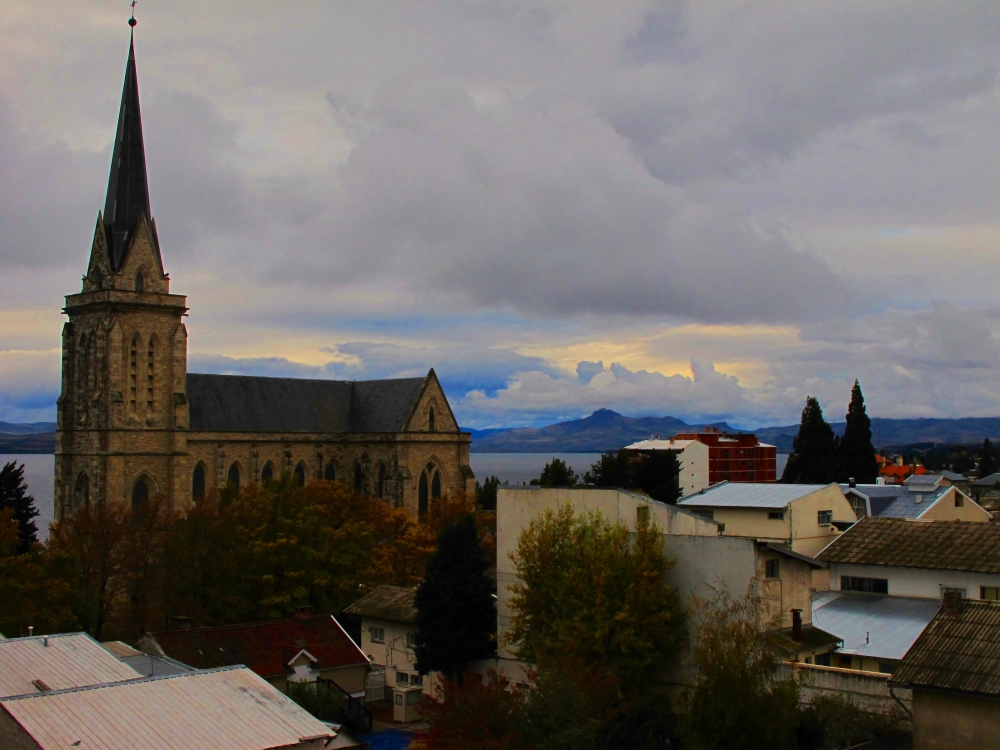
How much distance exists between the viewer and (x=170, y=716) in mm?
25297

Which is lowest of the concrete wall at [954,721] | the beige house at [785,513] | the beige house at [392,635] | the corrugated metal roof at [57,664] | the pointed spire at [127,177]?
the beige house at [392,635]

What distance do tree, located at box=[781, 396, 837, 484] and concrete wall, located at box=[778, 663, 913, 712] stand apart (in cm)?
6670

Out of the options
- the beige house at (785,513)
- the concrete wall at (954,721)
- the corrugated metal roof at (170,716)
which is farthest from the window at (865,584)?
the corrugated metal roof at (170,716)

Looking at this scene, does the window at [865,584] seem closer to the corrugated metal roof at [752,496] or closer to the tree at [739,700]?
the corrugated metal roof at [752,496]

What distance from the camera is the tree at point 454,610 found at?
4444cm

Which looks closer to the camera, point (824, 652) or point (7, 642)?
point (7, 642)

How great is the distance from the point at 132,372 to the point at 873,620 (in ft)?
172

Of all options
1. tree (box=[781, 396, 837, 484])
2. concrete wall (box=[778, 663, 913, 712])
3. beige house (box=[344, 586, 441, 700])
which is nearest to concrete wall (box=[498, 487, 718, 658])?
beige house (box=[344, 586, 441, 700])

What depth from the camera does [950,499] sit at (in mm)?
61625

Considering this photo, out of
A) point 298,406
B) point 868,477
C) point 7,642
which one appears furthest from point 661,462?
point 7,642

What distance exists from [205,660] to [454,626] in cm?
963

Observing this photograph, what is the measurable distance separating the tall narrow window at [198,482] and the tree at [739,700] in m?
55.6

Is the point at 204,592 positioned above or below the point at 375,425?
below

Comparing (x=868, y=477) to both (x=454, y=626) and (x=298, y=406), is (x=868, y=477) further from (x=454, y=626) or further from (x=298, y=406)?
(x=454, y=626)
